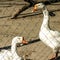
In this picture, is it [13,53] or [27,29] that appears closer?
[13,53]

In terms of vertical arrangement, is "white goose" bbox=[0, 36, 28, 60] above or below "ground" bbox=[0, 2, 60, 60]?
above

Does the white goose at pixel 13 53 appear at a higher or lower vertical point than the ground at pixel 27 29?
higher

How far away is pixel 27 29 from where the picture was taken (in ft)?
27.6

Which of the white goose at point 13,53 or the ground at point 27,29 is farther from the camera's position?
the ground at point 27,29

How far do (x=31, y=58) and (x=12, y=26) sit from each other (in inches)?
84.6

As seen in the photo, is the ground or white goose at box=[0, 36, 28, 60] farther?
the ground

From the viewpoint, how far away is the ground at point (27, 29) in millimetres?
7011

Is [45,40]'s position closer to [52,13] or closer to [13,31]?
[13,31]

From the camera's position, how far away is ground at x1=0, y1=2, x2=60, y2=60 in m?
7.01

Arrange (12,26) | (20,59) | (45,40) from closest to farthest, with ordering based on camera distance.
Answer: (20,59) < (45,40) < (12,26)

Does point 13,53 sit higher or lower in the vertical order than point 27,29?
higher

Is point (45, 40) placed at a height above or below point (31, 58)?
above

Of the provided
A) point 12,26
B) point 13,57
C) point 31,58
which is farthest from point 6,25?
point 13,57

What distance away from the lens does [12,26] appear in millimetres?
8641
